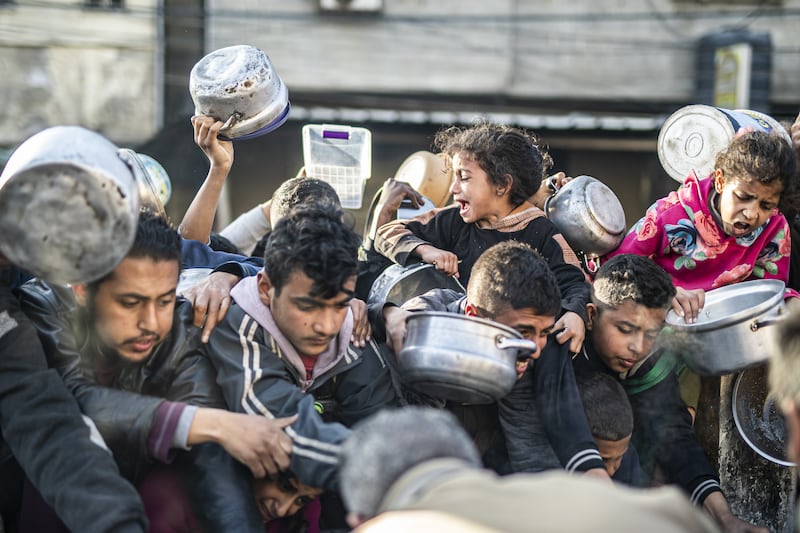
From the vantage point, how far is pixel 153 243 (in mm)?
2777

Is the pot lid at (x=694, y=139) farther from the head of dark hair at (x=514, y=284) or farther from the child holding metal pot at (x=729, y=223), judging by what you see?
the head of dark hair at (x=514, y=284)

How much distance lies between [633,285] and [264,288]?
1.32 m

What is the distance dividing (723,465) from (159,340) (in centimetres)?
235

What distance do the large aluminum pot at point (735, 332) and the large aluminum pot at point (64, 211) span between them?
203 cm

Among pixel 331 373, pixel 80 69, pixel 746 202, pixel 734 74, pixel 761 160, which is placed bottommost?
pixel 80 69

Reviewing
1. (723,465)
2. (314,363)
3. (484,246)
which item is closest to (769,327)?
(723,465)

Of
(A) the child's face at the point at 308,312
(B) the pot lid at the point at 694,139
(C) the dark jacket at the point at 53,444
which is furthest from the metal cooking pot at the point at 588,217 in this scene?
(C) the dark jacket at the point at 53,444

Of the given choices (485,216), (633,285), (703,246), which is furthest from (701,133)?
(633,285)

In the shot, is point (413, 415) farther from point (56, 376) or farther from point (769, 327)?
point (769, 327)

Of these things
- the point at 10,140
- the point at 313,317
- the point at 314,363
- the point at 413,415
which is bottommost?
the point at 10,140

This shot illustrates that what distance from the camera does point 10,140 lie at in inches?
513

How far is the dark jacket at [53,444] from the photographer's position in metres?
2.38

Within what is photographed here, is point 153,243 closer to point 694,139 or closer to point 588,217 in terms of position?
point 588,217

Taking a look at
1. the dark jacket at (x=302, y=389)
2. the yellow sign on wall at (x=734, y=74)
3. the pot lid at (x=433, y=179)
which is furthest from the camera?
the yellow sign on wall at (x=734, y=74)
